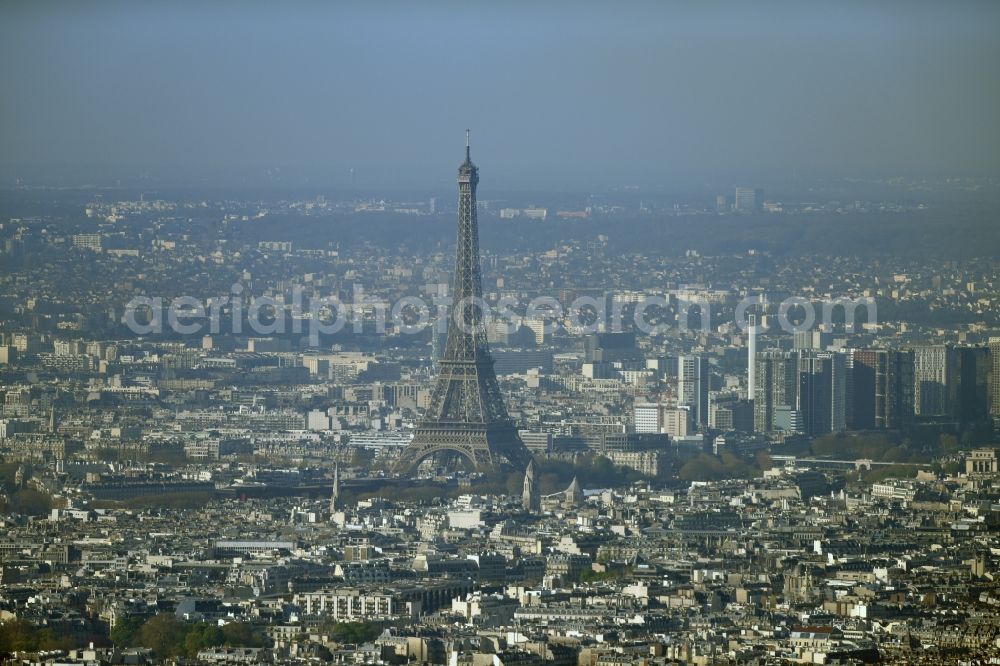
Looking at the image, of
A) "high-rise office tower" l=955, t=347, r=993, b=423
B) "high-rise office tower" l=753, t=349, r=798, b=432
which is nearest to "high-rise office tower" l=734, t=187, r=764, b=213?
"high-rise office tower" l=753, t=349, r=798, b=432

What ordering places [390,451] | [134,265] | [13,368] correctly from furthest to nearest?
Answer: [134,265]
[13,368]
[390,451]

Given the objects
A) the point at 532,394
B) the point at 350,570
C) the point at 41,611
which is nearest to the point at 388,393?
the point at 532,394

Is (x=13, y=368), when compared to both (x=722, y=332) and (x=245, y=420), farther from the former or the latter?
(x=722, y=332)

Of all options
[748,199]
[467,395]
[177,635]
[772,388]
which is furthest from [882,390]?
[177,635]

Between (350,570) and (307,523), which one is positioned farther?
(307,523)

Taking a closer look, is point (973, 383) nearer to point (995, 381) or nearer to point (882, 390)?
point (995, 381)

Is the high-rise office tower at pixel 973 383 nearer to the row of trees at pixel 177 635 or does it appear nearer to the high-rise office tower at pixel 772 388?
the high-rise office tower at pixel 772 388
